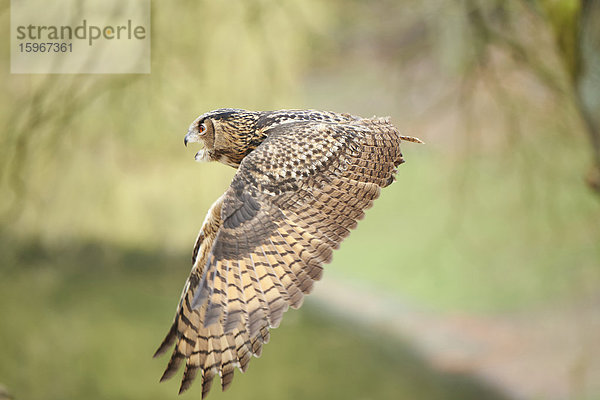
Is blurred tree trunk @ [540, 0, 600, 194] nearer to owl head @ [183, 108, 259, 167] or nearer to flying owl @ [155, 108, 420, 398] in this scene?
flying owl @ [155, 108, 420, 398]

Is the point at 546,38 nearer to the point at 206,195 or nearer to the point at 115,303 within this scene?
the point at 206,195

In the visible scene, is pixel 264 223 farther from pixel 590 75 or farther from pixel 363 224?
pixel 363 224

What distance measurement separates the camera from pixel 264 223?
5.27ft

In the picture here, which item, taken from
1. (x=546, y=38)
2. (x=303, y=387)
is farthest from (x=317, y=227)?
(x=303, y=387)

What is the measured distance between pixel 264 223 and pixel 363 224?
7960 mm

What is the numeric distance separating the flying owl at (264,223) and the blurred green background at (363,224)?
134cm

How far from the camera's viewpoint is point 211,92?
4.50 meters

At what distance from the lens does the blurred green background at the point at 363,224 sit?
3.56 m

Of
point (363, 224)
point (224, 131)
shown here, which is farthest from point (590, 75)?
point (363, 224)

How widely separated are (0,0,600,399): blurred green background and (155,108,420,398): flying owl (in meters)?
1.34

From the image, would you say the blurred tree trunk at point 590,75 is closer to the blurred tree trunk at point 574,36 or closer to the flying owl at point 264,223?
the blurred tree trunk at point 574,36

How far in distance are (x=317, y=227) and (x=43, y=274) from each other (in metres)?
6.59

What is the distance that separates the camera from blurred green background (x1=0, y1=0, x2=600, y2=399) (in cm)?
356

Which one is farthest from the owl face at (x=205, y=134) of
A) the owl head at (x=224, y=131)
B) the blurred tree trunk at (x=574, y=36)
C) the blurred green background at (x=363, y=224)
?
the blurred tree trunk at (x=574, y=36)
